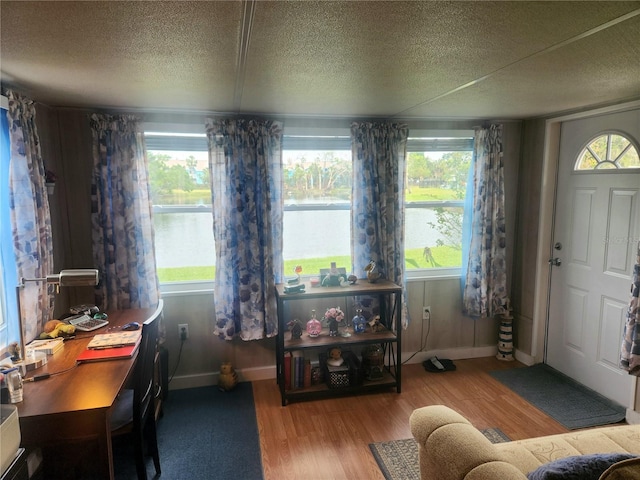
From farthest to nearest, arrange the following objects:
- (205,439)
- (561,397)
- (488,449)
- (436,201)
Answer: (436,201) < (561,397) < (205,439) < (488,449)

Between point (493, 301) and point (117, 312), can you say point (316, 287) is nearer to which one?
point (117, 312)

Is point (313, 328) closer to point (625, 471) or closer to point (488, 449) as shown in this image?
point (488, 449)

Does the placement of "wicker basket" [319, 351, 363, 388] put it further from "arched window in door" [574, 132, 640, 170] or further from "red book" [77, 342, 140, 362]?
"arched window in door" [574, 132, 640, 170]

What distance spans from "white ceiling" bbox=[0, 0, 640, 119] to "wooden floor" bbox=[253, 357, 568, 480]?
220 cm

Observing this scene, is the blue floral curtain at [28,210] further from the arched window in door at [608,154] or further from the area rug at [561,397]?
the arched window in door at [608,154]

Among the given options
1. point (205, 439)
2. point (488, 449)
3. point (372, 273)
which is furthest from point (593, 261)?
point (205, 439)

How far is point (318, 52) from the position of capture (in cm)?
160

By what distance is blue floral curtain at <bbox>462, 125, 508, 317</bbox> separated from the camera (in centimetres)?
351

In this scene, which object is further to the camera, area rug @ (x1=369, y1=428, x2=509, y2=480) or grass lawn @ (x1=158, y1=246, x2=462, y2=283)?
grass lawn @ (x1=158, y1=246, x2=462, y2=283)

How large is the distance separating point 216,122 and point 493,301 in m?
2.90

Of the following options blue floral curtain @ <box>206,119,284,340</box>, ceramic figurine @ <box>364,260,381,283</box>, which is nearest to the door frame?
ceramic figurine @ <box>364,260,381,283</box>

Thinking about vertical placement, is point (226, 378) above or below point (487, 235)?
below

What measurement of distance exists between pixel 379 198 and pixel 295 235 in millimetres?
791

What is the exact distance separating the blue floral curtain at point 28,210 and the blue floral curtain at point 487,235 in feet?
10.8
